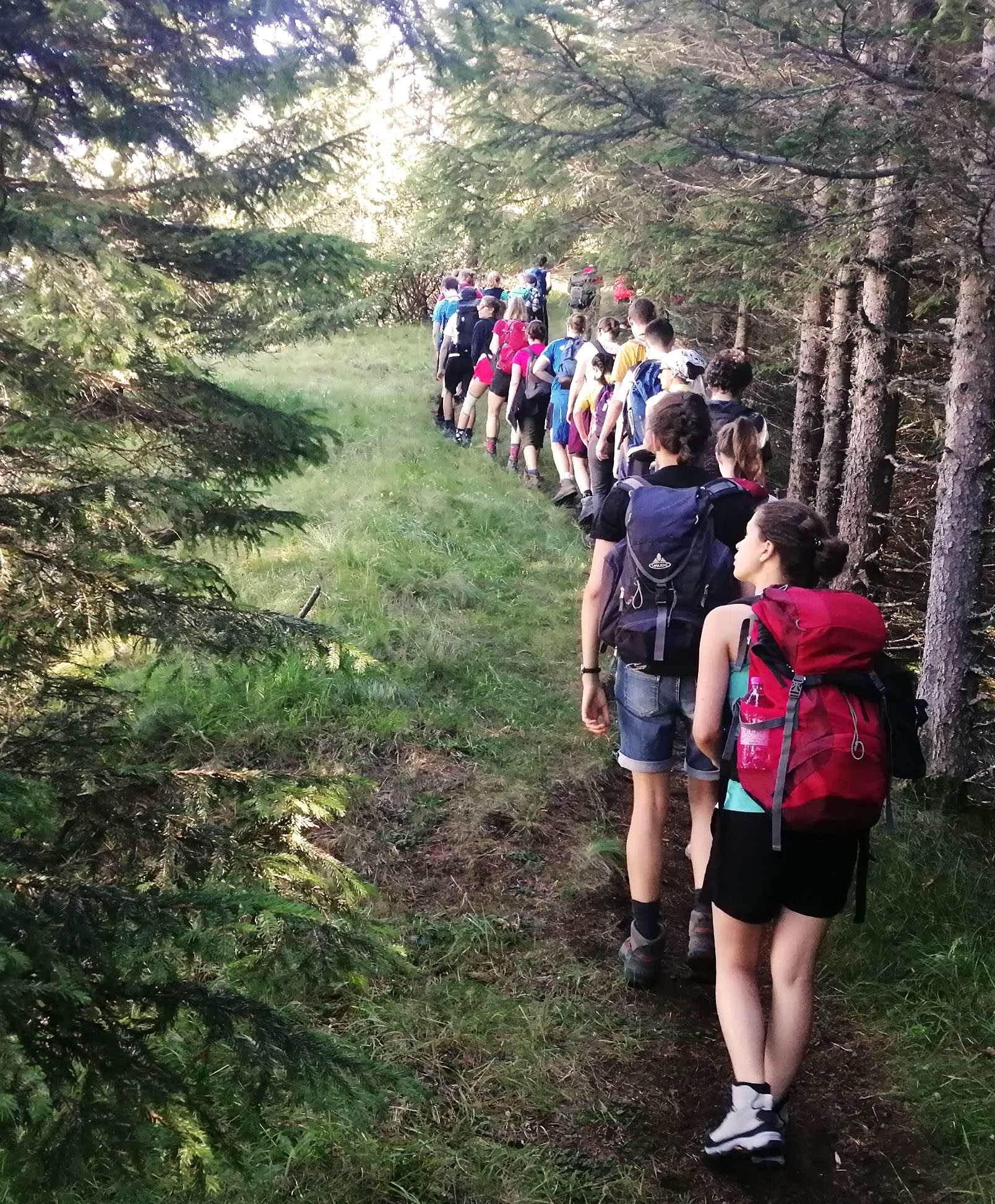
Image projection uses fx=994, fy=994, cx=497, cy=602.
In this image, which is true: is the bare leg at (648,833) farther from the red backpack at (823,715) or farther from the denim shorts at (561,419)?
the denim shorts at (561,419)

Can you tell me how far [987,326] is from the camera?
5305 millimetres

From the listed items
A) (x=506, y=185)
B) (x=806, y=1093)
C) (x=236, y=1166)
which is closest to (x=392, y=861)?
(x=806, y=1093)

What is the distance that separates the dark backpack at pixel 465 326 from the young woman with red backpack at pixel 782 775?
11.0 m

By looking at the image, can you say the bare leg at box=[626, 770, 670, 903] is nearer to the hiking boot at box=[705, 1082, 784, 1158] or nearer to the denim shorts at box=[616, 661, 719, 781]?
the denim shorts at box=[616, 661, 719, 781]

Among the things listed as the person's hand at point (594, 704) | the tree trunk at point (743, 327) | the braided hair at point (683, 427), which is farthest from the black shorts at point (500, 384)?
the person's hand at point (594, 704)

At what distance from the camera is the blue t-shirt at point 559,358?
10.6 m

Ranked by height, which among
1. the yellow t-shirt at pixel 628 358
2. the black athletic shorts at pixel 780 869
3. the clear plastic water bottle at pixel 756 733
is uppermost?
the yellow t-shirt at pixel 628 358

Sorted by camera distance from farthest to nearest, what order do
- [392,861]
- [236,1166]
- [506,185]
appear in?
[506,185] → [392,861] → [236,1166]

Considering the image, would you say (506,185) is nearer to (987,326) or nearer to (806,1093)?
(987,326)

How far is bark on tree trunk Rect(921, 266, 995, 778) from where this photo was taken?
5.35m

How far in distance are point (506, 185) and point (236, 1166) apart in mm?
7985

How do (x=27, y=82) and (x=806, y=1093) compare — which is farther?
(x=806, y=1093)

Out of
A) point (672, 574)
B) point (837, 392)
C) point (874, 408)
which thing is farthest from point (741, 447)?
point (837, 392)

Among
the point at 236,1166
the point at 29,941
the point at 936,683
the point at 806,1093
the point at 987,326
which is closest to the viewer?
the point at 29,941
